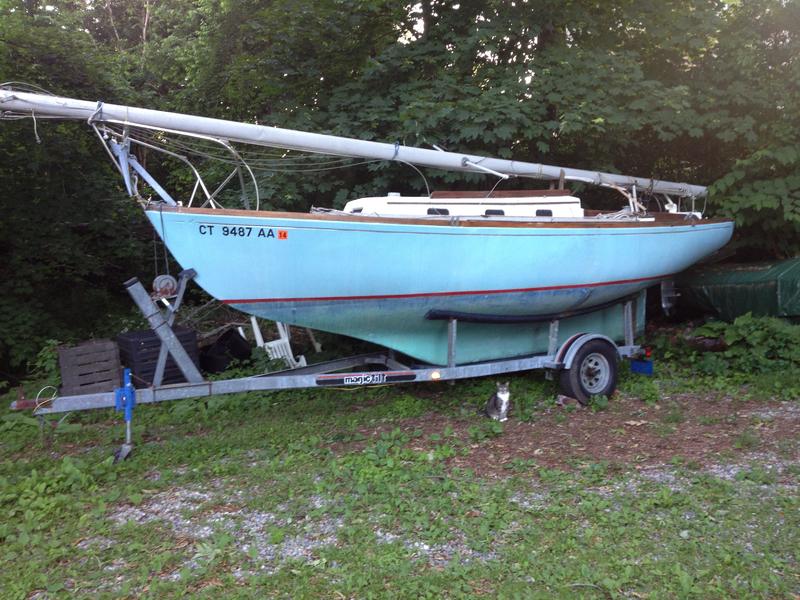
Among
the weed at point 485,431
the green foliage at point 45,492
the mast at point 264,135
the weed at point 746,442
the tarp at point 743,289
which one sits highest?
the mast at point 264,135

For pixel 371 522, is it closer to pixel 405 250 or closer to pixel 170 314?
pixel 170 314

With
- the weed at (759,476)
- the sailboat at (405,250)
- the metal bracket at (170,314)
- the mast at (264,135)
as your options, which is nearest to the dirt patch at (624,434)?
the weed at (759,476)

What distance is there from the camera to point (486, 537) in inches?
148

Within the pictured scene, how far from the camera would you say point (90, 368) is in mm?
5836

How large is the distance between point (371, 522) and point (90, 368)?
131 inches

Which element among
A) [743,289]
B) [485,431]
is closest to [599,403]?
[485,431]

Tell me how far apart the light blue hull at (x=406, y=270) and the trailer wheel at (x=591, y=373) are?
0.53 meters

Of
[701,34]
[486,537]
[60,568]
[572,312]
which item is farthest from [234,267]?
[701,34]

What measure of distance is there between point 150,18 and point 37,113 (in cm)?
1664

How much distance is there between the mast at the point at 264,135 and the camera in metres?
4.75

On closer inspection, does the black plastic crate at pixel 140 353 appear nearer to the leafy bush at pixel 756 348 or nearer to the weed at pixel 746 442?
the weed at pixel 746 442

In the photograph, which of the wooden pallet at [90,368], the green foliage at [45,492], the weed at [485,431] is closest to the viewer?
the green foliage at [45,492]

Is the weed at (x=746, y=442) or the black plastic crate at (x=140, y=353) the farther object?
the black plastic crate at (x=140, y=353)

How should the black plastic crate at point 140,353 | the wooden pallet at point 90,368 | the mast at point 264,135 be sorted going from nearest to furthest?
the mast at point 264,135, the wooden pallet at point 90,368, the black plastic crate at point 140,353
